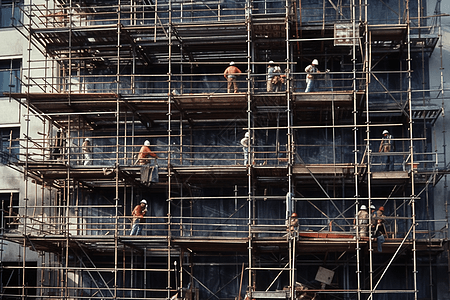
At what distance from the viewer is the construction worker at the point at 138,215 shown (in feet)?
89.4

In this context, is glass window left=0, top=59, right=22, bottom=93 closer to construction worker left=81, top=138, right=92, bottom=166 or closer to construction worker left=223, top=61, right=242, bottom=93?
construction worker left=81, top=138, right=92, bottom=166

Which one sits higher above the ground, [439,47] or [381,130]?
[439,47]

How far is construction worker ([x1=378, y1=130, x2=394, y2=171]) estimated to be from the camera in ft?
92.6

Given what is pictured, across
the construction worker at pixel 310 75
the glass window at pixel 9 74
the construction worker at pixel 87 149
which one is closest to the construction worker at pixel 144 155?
the construction worker at pixel 87 149

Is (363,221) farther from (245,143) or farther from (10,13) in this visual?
(10,13)

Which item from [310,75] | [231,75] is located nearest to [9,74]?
[231,75]

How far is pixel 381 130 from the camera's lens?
97.7 feet

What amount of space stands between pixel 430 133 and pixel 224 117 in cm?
813

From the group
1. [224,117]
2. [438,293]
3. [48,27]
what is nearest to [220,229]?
[224,117]

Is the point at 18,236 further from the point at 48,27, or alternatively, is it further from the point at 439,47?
the point at 439,47

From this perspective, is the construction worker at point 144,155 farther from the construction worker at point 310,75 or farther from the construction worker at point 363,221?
the construction worker at point 363,221

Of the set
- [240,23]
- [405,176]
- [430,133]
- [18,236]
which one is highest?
[240,23]

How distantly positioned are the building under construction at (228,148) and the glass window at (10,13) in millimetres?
2302

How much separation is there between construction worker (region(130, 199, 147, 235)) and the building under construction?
22.7 inches
